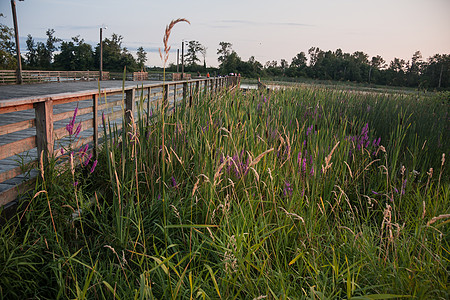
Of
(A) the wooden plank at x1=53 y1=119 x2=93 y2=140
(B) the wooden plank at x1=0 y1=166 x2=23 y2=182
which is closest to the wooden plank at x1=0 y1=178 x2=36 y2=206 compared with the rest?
(B) the wooden plank at x1=0 y1=166 x2=23 y2=182

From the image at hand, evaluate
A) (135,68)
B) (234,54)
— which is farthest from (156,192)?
(234,54)

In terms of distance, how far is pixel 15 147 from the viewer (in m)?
3.13

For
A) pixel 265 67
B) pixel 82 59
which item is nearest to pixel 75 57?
pixel 82 59

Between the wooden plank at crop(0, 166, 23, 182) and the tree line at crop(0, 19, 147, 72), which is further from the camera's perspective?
the tree line at crop(0, 19, 147, 72)

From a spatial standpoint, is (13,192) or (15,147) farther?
(15,147)

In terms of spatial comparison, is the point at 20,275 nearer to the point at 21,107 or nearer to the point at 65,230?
the point at 65,230

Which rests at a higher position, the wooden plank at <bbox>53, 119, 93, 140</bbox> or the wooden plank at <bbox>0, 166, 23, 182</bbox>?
the wooden plank at <bbox>53, 119, 93, 140</bbox>

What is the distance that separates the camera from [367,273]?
2078 millimetres

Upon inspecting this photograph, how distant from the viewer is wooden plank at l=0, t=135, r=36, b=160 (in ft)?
9.72

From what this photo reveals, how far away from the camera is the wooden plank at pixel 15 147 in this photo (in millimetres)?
2963

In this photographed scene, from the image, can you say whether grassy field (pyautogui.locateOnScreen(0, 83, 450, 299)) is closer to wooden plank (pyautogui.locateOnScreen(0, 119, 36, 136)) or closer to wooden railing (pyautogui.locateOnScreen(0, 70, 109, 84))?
wooden plank (pyautogui.locateOnScreen(0, 119, 36, 136))

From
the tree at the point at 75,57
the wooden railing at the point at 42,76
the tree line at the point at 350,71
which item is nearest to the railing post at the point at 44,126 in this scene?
the wooden railing at the point at 42,76

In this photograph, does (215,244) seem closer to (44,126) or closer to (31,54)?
(44,126)

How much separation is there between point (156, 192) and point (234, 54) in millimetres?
82929
